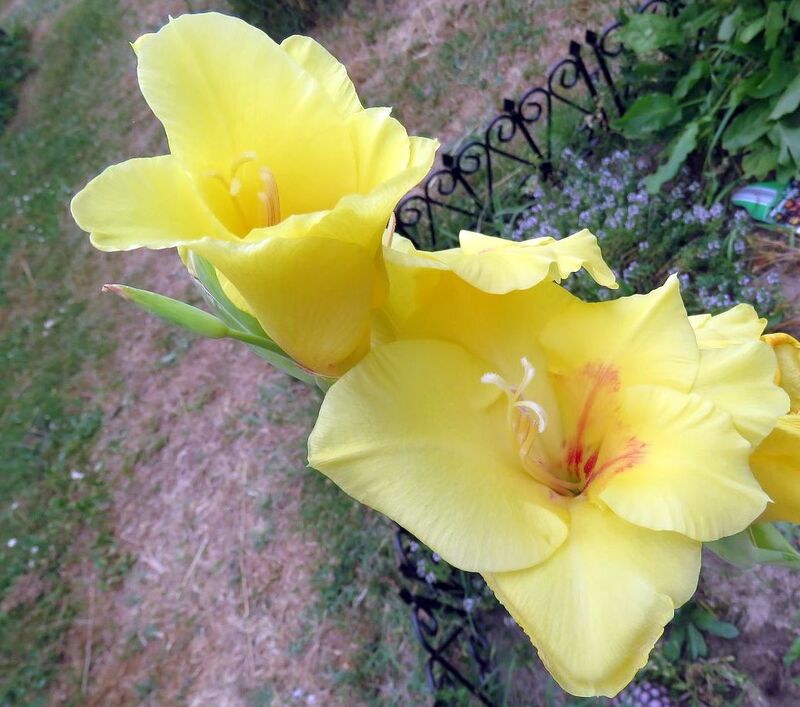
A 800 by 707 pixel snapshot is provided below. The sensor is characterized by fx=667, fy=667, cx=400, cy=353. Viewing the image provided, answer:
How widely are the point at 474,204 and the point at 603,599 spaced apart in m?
2.70

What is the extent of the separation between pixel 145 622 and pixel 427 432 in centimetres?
284

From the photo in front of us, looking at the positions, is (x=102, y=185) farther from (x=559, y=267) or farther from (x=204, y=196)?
(x=559, y=267)

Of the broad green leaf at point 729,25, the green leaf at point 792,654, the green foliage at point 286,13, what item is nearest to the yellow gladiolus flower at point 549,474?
the green leaf at point 792,654

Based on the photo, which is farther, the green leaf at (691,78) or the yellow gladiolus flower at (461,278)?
the green leaf at (691,78)

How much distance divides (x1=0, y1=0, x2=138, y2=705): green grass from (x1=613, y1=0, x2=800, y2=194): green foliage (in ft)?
9.89

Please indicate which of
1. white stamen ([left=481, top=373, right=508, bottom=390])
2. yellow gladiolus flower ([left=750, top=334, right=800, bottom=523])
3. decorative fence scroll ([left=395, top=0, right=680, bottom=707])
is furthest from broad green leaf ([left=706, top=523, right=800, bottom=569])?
decorative fence scroll ([left=395, top=0, right=680, bottom=707])

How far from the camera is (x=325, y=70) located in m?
0.58

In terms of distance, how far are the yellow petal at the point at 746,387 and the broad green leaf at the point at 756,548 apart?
4.9 inches

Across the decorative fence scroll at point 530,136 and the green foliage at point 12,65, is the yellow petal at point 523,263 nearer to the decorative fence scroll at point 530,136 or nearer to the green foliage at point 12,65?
the decorative fence scroll at point 530,136

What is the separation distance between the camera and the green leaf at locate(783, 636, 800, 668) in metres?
1.61

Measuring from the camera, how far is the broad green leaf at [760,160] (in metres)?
2.28

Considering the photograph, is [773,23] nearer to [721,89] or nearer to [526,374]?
[721,89]

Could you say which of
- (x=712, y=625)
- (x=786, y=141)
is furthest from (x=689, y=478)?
(x=786, y=141)

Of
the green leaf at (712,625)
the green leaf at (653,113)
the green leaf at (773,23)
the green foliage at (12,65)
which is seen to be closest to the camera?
the green leaf at (712,625)
